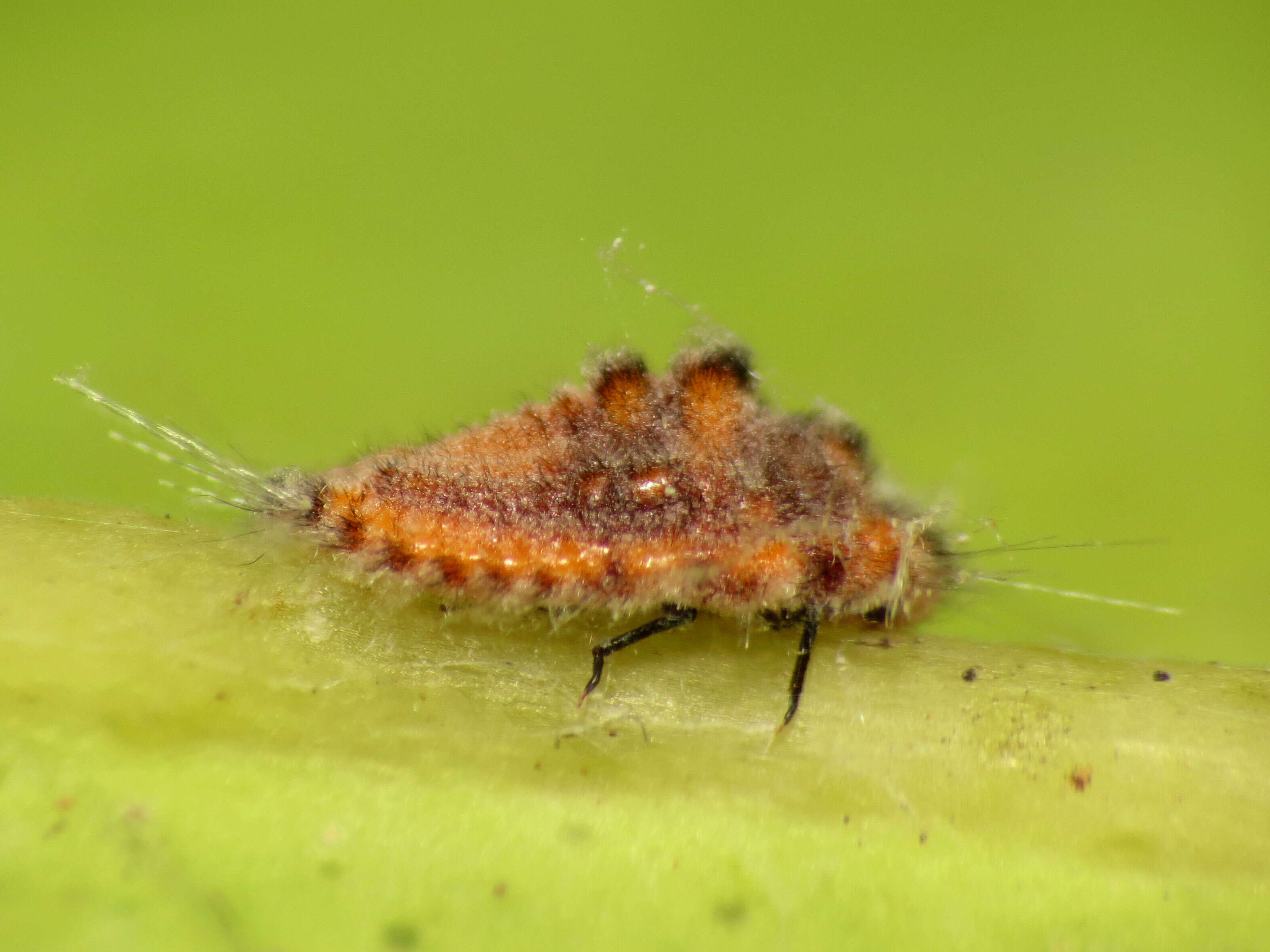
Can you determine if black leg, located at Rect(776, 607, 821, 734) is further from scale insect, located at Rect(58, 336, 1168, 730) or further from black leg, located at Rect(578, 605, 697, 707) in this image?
black leg, located at Rect(578, 605, 697, 707)

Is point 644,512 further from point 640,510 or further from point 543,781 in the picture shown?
point 543,781

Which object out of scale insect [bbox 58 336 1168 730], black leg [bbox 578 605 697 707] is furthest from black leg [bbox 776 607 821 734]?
black leg [bbox 578 605 697 707]

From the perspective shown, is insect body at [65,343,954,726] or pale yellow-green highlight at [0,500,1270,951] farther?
insect body at [65,343,954,726]

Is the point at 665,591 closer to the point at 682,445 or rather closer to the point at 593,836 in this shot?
the point at 682,445

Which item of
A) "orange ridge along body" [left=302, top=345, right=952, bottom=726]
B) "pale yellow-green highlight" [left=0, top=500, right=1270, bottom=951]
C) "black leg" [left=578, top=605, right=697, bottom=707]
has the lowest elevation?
"pale yellow-green highlight" [left=0, top=500, right=1270, bottom=951]

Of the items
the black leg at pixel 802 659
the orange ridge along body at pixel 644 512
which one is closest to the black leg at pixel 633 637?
the orange ridge along body at pixel 644 512

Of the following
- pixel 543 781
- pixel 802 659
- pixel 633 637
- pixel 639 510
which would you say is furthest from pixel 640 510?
pixel 543 781

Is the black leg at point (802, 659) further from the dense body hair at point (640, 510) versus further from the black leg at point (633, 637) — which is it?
the black leg at point (633, 637)
